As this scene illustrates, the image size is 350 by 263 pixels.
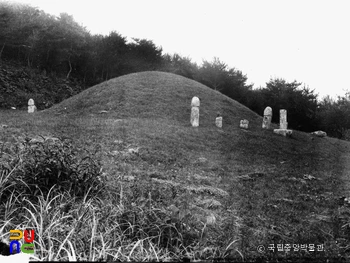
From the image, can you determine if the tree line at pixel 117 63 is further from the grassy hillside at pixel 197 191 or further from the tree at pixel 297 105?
the grassy hillside at pixel 197 191

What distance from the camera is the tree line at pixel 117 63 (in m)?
29.3

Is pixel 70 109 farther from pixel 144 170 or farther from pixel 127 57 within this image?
pixel 127 57

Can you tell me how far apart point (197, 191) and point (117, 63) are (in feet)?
109

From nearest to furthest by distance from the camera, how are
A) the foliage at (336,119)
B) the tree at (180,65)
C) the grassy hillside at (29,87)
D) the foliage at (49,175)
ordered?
the foliage at (49,175)
the grassy hillside at (29,87)
the foliage at (336,119)
the tree at (180,65)

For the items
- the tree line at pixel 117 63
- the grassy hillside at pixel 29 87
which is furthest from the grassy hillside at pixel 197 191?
the tree line at pixel 117 63

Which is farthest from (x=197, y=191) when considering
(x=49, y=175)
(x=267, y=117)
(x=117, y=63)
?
(x=117, y=63)

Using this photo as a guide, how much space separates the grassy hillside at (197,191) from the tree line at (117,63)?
36.8 ft

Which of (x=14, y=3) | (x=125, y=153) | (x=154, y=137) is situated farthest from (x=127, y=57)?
(x=125, y=153)

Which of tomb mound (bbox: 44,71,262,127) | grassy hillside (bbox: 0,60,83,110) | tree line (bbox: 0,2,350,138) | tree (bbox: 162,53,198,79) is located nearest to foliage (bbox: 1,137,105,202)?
tomb mound (bbox: 44,71,262,127)

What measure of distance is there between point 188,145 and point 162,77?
50.9 feet

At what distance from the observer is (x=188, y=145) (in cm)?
1159

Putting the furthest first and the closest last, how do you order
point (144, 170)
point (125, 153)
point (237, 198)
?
point (125, 153), point (144, 170), point (237, 198)

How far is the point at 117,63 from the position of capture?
37312 mm

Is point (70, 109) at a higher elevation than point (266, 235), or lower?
higher
